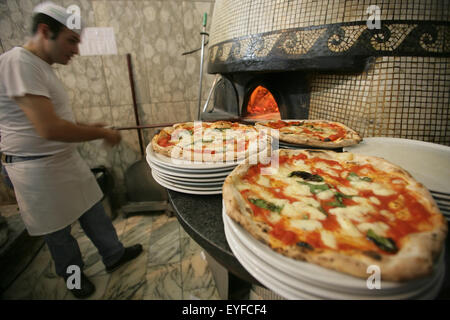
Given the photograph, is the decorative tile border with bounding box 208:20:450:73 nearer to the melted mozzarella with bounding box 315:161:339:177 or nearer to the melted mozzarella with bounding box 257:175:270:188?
the melted mozzarella with bounding box 315:161:339:177

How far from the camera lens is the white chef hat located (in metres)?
1.73

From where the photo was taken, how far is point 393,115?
170cm

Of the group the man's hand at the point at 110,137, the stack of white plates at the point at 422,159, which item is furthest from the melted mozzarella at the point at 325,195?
the man's hand at the point at 110,137

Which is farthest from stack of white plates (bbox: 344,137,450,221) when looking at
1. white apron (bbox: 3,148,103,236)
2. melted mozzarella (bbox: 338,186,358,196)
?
white apron (bbox: 3,148,103,236)

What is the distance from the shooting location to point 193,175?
1170 mm

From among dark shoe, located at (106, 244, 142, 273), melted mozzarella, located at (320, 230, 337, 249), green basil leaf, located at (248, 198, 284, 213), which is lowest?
dark shoe, located at (106, 244, 142, 273)

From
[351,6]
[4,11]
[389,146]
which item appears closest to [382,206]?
[389,146]

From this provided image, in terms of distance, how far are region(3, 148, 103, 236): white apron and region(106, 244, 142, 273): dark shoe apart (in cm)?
94

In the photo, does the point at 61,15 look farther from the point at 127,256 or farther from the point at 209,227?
the point at 127,256

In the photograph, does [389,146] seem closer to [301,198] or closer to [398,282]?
[301,198]

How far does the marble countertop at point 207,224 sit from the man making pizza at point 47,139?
116cm

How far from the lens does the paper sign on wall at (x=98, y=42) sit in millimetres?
3893

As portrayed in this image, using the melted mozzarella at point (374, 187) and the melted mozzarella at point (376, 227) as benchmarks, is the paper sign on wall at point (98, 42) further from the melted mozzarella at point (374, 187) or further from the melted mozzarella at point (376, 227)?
the melted mozzarella at point (376, 227)

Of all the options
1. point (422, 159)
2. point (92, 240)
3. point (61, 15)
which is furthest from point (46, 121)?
point (422, 159)
